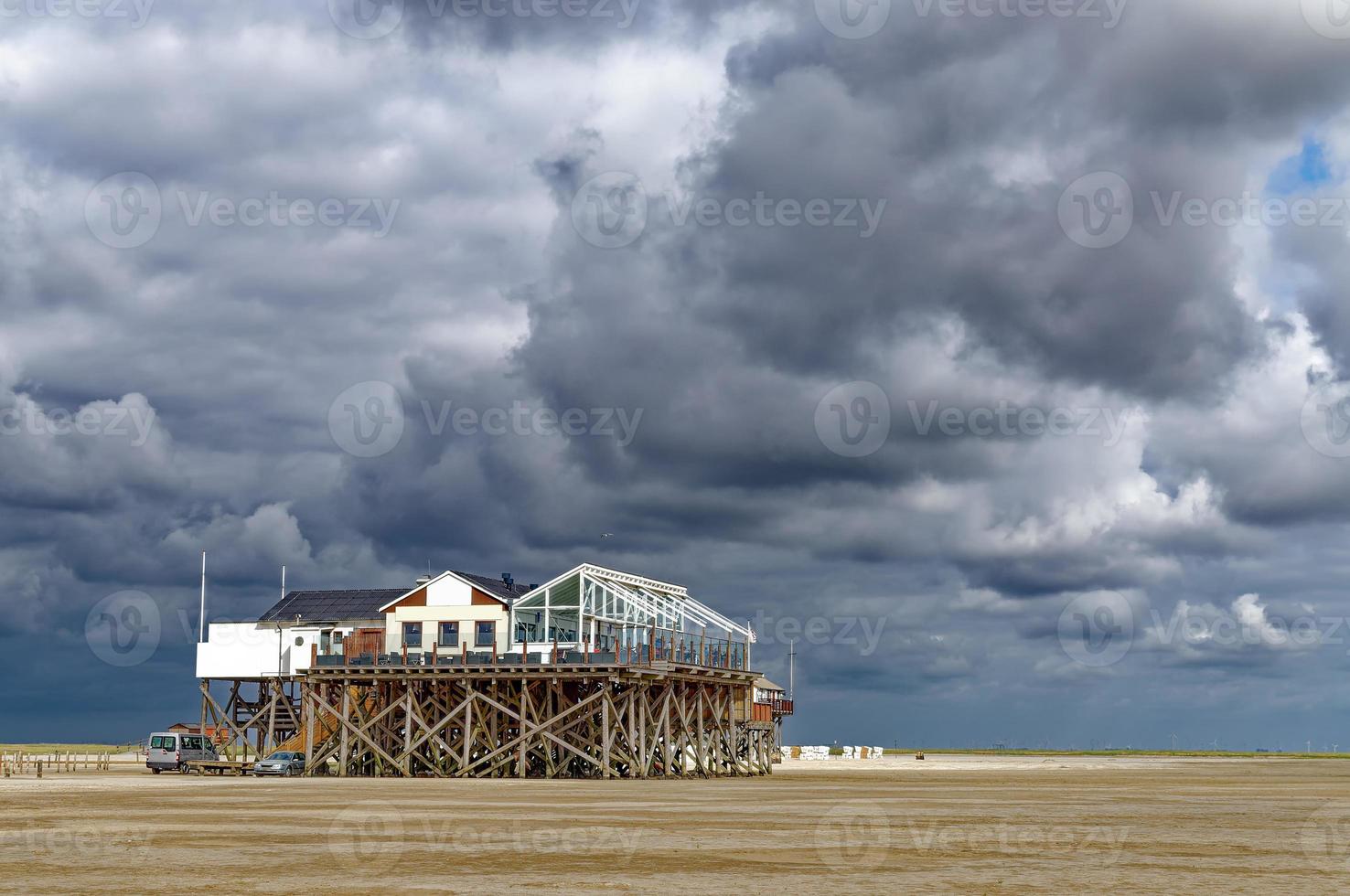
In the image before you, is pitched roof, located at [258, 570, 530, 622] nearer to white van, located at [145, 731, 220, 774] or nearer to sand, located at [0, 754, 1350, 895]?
white van, located at [145, 731, 220, 774]

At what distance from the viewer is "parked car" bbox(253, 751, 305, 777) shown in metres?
63.9

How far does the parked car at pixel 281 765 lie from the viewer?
6391cm

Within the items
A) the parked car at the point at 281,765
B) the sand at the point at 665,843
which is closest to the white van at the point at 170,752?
the parked car at the point at 281,765

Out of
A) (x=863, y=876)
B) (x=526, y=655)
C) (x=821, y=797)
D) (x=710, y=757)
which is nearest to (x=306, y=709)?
(x=526, y=655)

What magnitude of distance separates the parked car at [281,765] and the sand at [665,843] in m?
20.3

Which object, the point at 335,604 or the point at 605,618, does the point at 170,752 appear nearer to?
the point at 335,604

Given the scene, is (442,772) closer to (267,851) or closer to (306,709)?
(306,709)

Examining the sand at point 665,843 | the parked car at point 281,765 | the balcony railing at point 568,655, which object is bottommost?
the parked car at point 281,765

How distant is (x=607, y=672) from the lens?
57.8 meters

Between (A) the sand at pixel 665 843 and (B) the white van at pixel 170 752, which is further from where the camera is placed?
(B) the white van at pixel 170 752

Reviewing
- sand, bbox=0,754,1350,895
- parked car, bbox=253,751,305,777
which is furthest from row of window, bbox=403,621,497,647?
sand, bbox=0,754,1350,895

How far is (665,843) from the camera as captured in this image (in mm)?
24875

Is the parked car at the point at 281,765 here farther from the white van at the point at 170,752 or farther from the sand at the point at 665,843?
the sand at the point at 665,843

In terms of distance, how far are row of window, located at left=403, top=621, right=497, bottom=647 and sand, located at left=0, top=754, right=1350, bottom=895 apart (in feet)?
57.8
